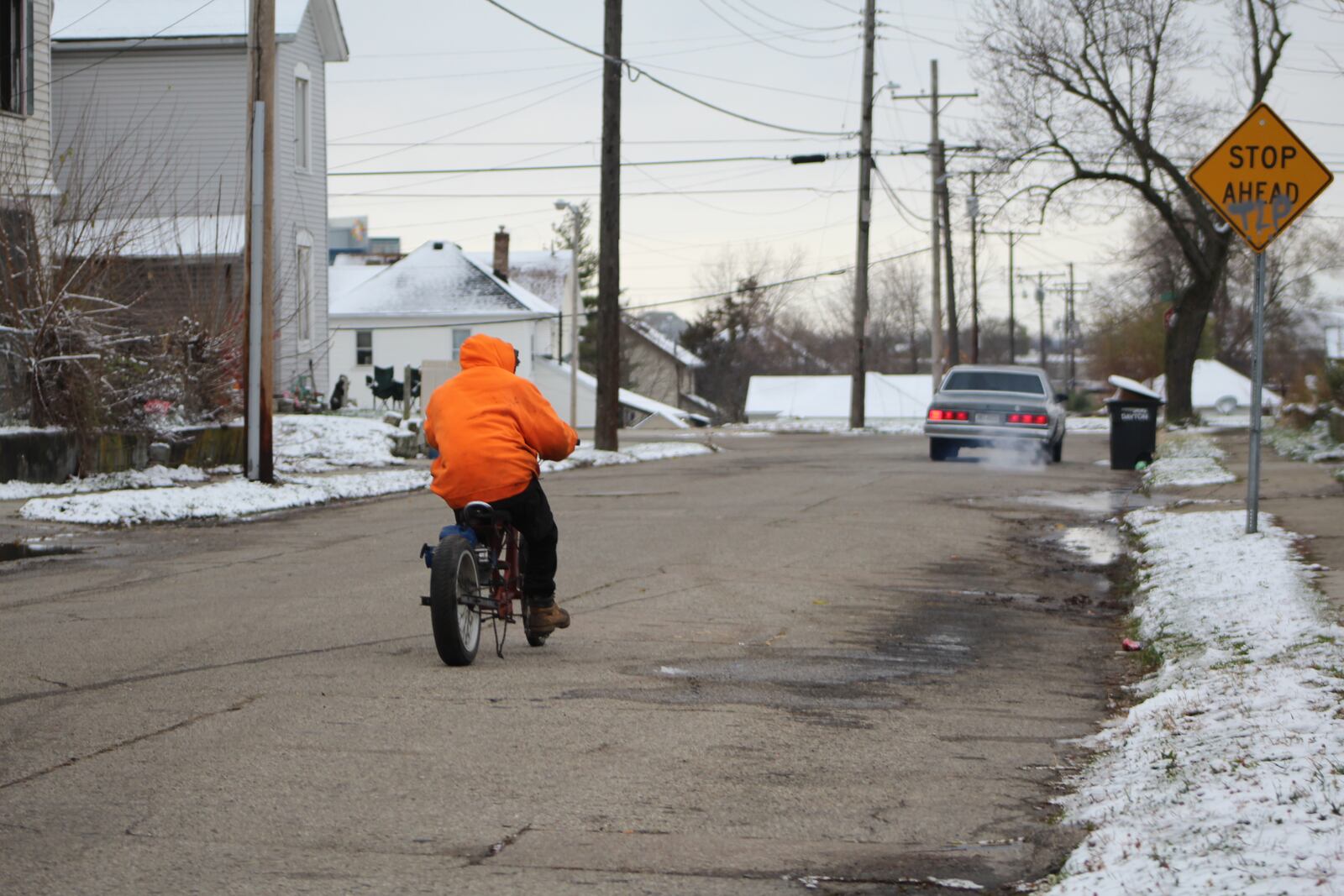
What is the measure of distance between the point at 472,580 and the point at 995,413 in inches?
765

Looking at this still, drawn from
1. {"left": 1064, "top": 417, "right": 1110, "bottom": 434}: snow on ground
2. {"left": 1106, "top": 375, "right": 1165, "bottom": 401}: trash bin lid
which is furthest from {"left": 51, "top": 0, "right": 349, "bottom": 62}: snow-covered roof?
{"left": 1064, "top": 417, "right": 1110, "bottom": 434}: snow on ground

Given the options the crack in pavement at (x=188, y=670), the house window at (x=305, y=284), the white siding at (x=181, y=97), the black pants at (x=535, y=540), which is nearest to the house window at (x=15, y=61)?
the white siding at (x=181, y=97)

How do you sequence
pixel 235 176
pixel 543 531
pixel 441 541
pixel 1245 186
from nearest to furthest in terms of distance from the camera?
pixel 441 541, pixel 543 531, pixel 1245 186, pixel 235 176

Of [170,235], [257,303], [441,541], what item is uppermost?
[170,235]

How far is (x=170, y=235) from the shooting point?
2820 centimetres

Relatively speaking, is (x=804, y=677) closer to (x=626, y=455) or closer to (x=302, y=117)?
(x=626, y=455)

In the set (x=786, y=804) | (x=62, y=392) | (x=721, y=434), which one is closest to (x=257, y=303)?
(x=62, y=392)

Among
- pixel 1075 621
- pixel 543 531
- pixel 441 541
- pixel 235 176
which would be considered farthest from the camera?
pixel 235 176

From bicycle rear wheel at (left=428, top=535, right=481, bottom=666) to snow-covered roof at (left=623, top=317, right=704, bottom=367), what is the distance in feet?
267

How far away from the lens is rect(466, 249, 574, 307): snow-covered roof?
75250 mm

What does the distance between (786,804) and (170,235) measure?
82.3 ft

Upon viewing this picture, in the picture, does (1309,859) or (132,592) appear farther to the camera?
(132,592)

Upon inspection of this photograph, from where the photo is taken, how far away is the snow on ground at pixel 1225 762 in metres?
4.29

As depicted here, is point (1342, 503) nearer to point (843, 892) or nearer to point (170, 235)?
point (843, 892)
